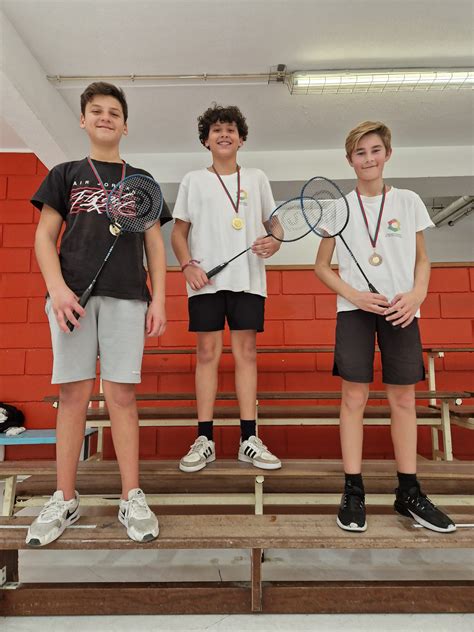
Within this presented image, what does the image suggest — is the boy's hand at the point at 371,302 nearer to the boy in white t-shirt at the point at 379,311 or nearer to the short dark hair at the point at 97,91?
the boy in white t-shirt at the point at 379,311

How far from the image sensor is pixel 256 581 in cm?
137

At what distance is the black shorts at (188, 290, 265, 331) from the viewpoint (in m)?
1.80

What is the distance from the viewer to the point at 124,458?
1435 mm

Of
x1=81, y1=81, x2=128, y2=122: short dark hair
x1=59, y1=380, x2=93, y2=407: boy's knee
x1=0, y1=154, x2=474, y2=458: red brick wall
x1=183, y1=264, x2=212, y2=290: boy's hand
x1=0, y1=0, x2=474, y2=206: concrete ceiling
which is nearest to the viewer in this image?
x1=59, y1=380, x2=93, y2=407: boy's knee

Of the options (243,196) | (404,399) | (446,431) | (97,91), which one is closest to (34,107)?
(97,91)

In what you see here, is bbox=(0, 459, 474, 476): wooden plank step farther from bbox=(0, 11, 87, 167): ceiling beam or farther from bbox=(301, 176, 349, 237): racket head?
bbox=(0, 11, 87, 167): ceiling beam

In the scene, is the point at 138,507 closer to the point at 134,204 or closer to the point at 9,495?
the point at 9,495

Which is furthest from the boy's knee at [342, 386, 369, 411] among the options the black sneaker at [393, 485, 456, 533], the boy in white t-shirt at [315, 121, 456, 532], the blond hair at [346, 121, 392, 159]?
the blond hair at [346, 121, 392, 159]

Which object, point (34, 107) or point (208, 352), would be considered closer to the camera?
point (208, 352)

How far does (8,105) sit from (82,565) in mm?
2910

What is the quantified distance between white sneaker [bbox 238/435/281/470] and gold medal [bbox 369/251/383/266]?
89 cm

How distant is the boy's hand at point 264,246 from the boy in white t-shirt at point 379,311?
0.69 feet

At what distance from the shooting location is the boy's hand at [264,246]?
1737 mm

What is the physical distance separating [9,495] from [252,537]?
3.72 ft
